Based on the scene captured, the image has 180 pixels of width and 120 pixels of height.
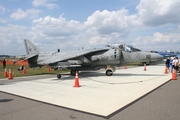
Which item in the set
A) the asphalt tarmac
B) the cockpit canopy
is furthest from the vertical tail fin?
the asphalt tarmac

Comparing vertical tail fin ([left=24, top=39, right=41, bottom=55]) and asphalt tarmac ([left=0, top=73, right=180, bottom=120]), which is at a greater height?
vertical tail fin ([left=24, top=39, right=41, bottom=55])

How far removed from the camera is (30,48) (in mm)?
17422

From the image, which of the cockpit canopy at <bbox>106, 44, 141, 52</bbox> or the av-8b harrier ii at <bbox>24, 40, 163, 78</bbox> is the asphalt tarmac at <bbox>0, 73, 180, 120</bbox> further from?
the cockpit canopy at <bbox>106, 44, 141, 52</bbox>

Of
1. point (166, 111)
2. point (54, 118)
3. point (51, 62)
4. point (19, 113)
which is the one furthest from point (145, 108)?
point (51, 62)

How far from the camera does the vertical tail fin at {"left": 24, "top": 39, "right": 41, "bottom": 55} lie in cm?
1718

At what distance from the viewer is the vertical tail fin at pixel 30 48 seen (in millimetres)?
17178

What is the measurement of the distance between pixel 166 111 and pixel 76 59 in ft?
32.2

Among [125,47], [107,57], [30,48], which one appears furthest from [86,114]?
[30,48]

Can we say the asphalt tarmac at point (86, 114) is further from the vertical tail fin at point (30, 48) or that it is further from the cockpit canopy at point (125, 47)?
the vertical tail fin at point (30, 48)

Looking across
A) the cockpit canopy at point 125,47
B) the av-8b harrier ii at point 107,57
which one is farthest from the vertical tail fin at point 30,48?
the cockpit canopy at point 125,47

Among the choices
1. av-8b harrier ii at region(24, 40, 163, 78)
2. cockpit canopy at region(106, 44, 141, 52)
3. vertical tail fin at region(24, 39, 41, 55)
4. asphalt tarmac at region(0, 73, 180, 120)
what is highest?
vertical tail fin at region(24, 39, 41, 55)

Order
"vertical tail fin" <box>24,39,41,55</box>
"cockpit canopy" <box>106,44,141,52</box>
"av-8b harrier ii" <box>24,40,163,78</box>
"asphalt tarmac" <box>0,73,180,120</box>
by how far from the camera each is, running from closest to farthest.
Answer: "asphalt tarmac" <box>0,73,180,120</box> < "av-8b harrier ii" <box>24,40,163,78</box> < "cockpit canopy" <box>106,44,141,52</box> < "vertical tail fin" <box>24,39,41,55</box>

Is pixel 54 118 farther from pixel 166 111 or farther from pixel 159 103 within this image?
pixel 159 103

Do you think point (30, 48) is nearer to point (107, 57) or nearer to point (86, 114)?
point (107, 57)
